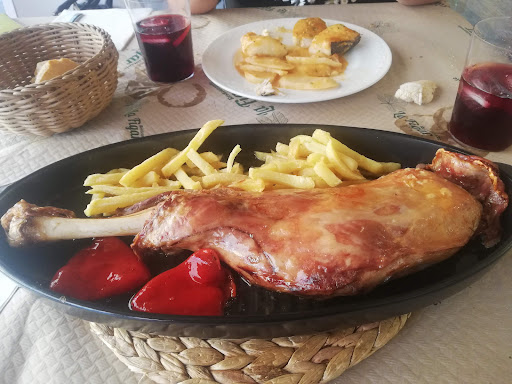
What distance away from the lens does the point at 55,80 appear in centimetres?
147

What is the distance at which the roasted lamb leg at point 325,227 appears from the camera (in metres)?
0.89

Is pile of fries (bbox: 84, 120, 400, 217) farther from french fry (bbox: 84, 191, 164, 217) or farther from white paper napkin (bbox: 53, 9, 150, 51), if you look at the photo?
white paper napkin (bbox: 53, 9, 150, 51)

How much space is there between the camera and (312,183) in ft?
3.73

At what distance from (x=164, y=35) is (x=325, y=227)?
1.35 metres

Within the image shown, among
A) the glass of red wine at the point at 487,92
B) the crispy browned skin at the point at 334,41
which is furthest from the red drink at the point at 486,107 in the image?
the crispy browned skin at the point at 334,41

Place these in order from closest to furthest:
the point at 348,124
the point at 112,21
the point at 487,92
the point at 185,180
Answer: the point at 185,180
the point at 487,92
the point at 348,124
the point at 112,21

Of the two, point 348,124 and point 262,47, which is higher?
point 262,47

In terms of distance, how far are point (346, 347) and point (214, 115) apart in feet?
3.96

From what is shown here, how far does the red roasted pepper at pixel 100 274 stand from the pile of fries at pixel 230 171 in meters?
0.15

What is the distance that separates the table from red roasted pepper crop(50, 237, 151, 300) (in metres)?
0.10

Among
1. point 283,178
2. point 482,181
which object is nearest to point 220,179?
point 283,178

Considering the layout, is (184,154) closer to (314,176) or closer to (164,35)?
(314,176)

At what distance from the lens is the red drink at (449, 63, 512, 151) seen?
1.40 metres

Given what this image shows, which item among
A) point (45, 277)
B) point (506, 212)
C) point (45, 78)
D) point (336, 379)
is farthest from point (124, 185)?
point (506, 212)
